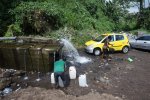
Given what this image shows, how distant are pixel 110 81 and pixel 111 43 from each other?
264 inches

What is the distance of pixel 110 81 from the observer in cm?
1274

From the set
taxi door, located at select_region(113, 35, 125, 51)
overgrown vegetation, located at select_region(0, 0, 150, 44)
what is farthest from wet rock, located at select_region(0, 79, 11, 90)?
taxi door, located at select_region(113, 35, 125, 51)

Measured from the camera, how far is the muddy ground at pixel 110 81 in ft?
36.1

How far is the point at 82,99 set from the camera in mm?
9938

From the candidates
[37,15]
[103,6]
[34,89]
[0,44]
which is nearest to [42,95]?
[34,89]

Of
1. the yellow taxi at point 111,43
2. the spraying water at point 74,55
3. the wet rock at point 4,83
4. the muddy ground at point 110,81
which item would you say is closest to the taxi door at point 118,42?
the yellow taxi at point 111,43

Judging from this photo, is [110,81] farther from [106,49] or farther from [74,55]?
[74,55]

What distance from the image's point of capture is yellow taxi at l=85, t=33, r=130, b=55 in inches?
732

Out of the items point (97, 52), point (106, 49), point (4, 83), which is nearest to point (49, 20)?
point (97, 52)

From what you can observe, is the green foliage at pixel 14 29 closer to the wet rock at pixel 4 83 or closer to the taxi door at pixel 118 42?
the taxi door at pixel 118 42

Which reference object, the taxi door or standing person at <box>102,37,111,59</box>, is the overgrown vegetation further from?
standing person at <box>102,37,111,59</box>

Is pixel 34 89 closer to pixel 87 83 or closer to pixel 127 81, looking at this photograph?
pixel 87 83

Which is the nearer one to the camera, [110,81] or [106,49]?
[110,81]

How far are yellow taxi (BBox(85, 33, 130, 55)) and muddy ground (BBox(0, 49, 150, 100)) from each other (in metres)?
1.04
